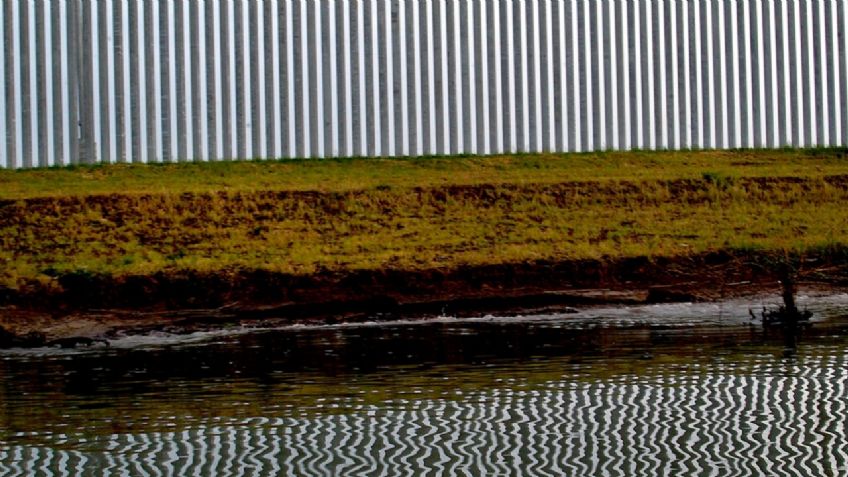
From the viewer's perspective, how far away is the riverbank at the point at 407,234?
376 inches

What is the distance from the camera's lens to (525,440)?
13.1 feet

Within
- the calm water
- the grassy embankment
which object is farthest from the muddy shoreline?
the calm water

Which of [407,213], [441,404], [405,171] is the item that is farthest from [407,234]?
[441,404]

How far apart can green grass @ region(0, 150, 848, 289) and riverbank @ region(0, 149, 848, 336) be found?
27mm

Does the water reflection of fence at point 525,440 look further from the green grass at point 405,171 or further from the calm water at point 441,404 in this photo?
the green grass at point 405,171

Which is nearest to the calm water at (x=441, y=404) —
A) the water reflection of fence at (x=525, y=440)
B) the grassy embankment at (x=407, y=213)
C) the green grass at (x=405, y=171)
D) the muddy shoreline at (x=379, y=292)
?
the water reflection of fence at (x=525, y=440)

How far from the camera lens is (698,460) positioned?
3.62 meters

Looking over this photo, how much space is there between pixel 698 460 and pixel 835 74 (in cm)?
1298

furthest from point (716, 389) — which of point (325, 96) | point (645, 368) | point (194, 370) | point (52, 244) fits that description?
point (325, 96)

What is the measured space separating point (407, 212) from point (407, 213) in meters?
0.03

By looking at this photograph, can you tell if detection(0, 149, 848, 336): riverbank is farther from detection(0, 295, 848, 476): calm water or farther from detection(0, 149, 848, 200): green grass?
detection(0, 295, 848, 476): calm water

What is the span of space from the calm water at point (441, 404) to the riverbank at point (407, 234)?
180cm

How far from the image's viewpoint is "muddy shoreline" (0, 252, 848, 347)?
8.86m

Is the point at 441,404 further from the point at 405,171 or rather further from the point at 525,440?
the point at 405,171
